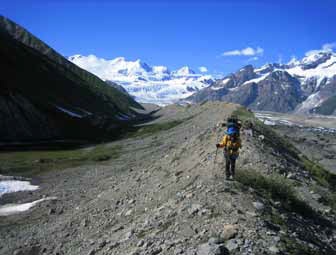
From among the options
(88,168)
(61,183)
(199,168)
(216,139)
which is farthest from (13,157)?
(199,168)

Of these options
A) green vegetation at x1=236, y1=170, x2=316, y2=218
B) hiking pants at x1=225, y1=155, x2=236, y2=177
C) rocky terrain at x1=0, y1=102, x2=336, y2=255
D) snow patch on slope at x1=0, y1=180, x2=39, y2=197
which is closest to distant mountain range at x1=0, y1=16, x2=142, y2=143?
snow patch on slope at x1=0, y1=180, x2=39, y2=197

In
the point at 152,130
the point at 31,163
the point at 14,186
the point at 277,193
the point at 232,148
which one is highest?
the point at 232,148

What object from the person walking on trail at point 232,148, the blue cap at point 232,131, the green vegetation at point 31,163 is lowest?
the green vegetation at point 31,163

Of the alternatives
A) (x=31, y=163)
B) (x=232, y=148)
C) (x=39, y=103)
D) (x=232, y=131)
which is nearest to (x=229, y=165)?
(x=232, y=148)

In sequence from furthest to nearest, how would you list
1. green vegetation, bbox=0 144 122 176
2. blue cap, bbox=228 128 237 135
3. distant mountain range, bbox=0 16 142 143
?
distant mountain range, bbox=0 16 142 143 → green vegetation, bbox=0 144 122 176 → blue cap, bbox=228 128 237 135

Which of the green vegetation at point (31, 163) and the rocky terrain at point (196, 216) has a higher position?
the rocky terrain at point (196, 216)

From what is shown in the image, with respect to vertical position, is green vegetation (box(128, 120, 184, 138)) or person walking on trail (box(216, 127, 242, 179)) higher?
person walking on trail (box(216, 127, 242, 179))

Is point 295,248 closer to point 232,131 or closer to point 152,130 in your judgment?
point 232,131

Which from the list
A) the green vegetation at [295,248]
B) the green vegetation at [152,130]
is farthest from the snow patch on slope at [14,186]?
the green vegetation at [152,130]

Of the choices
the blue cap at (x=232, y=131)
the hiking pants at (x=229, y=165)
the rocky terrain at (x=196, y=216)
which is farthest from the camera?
the blue cap at (x=232, y=131)

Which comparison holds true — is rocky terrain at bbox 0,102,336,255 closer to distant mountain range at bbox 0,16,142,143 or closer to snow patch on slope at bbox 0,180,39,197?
snow patch on slope at bbox 0,180,39,197

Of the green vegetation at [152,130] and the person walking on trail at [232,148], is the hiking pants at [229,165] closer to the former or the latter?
the person walking on trail at [232,148]

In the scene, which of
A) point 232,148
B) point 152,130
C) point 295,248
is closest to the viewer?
point 295,248

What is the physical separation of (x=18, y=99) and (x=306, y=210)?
9143cm
